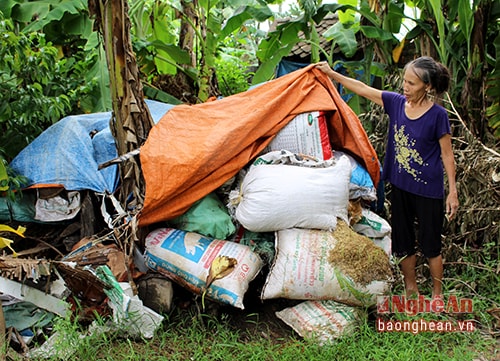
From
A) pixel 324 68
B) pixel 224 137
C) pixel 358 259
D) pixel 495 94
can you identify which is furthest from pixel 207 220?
pixel 495 94

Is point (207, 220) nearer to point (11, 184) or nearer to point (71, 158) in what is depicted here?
point (71, 158)

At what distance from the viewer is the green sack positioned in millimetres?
3203

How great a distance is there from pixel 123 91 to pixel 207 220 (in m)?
0.92

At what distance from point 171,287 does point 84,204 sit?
0.81 m

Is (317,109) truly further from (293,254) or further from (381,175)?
(293,254)

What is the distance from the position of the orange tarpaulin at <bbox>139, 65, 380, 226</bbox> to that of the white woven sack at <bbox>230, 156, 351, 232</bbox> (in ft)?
0.71

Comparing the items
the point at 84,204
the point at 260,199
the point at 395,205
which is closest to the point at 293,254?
the point at 260,199

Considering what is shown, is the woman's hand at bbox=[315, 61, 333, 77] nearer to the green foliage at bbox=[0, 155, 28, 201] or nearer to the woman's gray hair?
the woman's gray hair

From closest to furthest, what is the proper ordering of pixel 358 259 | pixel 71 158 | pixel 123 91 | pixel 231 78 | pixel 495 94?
pixel 358 259 < pixel 123 91 < pixel 71 158 < pixel 495 94 < pixel 231 78

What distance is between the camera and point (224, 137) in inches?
127

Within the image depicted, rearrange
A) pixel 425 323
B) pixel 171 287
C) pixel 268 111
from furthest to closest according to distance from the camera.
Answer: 1. pixel 268 111
2. pixel 171 287
3. pixel 425 323

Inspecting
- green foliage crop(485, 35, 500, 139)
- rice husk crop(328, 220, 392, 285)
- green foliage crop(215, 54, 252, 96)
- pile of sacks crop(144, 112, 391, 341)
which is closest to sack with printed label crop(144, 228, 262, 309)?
pile of sacks crop(144, 112, 391, 341)

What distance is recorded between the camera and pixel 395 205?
128 inches

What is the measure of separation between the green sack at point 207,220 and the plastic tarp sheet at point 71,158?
581 mm
